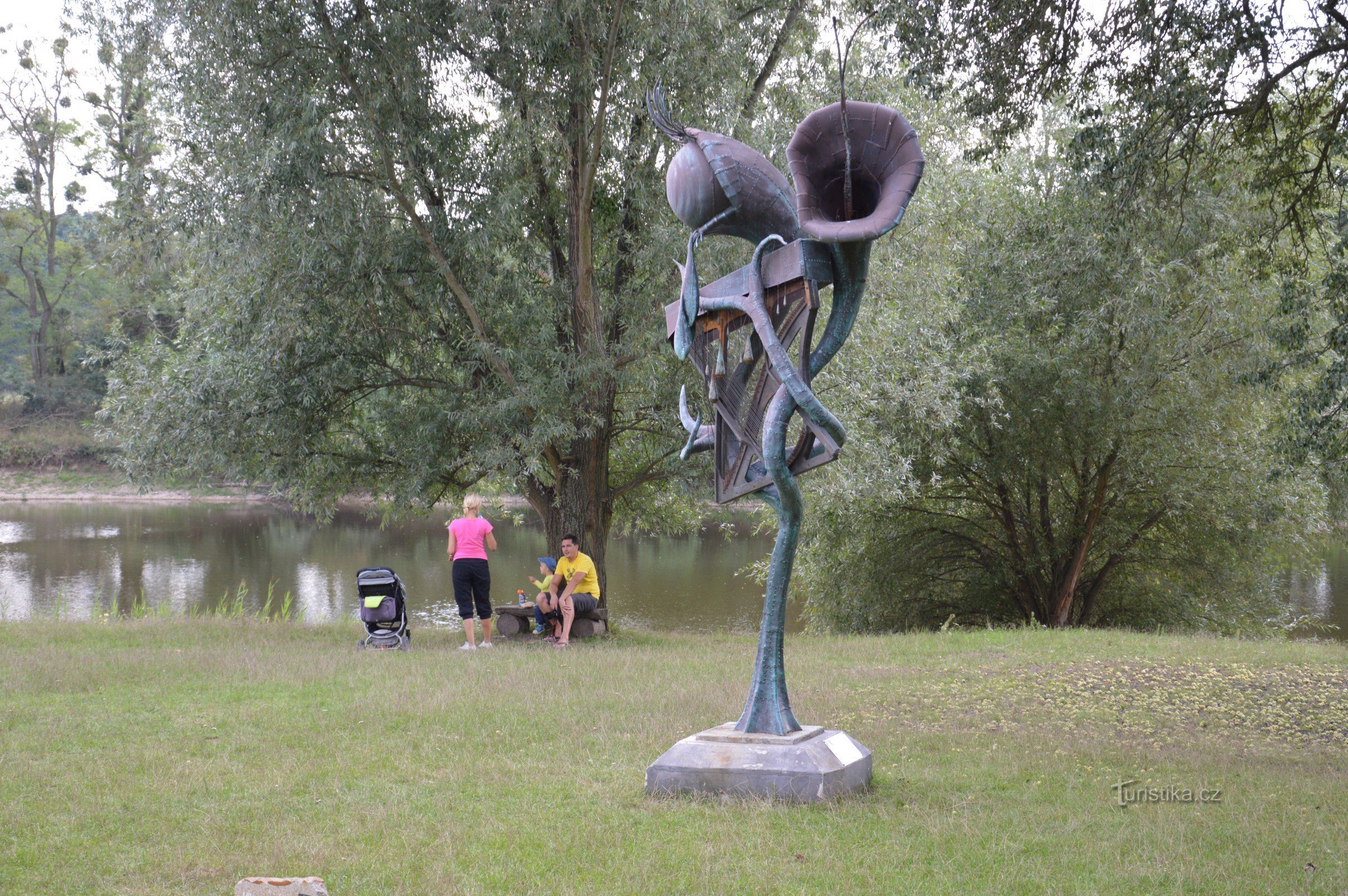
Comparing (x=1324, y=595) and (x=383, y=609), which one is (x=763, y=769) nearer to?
(x=383, y=609)

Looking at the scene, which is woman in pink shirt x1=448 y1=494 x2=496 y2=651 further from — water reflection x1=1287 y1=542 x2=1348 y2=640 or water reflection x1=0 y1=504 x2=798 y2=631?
water reflection x1=1287 y1=542 x2=1348 y2=640

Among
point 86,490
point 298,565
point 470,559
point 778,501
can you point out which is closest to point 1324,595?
point 470,559

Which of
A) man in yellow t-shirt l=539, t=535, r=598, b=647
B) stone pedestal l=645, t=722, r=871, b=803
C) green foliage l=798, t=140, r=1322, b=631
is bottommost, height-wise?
stone pedestal l=645, t=722, r=871, b=803

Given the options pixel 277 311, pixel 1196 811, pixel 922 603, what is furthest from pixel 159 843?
pixel 922 603

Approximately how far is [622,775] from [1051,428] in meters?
13.3

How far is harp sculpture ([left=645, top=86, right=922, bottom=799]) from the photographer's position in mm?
5965

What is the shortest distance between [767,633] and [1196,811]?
96.8 inches

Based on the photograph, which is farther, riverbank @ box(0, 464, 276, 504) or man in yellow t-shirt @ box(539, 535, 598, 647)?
riverbank @ box(0, 464, 276, 504)

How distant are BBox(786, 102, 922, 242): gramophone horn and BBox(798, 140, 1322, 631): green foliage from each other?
738 centimetres

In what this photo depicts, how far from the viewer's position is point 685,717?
786 centimetres

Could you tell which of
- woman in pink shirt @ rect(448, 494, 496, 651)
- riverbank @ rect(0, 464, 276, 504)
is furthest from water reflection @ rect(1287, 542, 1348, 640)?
riverbank @ rect(0, 464, 276, 504)

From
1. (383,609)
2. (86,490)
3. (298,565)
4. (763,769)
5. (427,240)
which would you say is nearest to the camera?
(763,769)

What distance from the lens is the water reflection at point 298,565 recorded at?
2250 cm

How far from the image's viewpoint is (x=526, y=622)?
1378 centimetres
